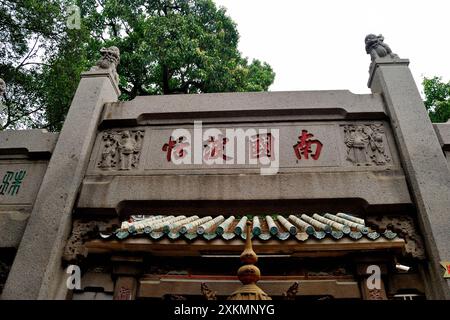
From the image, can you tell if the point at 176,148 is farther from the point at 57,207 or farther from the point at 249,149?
the point at 57,207

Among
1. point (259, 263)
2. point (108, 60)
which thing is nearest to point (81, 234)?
point (259, 263)

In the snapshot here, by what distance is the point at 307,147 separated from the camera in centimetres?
454

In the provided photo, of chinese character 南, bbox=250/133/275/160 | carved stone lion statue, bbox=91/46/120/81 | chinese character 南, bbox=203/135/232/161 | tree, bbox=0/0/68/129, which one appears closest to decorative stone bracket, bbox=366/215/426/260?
chinese character 南, bbox=250/133/275/160

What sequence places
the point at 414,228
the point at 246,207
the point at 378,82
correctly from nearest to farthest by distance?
1. the point at 414,228
2. the point at 246,207
3. the point at 378,82

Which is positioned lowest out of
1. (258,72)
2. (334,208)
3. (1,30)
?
(334,208)

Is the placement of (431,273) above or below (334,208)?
below

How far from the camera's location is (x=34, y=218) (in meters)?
4.10

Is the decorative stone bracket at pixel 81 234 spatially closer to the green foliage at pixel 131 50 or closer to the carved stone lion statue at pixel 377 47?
the carved stone lion statue at pixel 377 47

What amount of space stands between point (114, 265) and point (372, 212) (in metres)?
3.22

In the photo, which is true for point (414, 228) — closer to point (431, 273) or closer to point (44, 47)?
point (431, 273)

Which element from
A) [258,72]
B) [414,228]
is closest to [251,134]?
[414,228]

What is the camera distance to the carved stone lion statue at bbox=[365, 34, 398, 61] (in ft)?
17.0

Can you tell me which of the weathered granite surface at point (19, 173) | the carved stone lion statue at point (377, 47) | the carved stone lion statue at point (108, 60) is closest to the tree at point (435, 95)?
the carved stone lion statue at point (377, 47)

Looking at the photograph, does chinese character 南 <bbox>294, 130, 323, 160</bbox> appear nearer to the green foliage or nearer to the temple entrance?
the temple entrance
